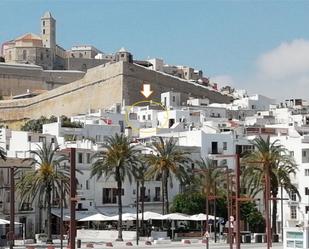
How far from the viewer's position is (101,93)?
510ft

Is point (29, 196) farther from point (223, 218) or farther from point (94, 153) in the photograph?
point (223, 218)

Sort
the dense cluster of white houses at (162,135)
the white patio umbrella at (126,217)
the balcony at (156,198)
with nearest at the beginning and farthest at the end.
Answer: the white patio umbrella at (126,217), the dense cluster of white houses at (162,135), the balcony at (156,198)

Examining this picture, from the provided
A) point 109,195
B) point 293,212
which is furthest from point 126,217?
point 293,212

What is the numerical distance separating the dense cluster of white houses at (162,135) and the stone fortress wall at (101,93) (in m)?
11.8

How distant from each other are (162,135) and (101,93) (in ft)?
180

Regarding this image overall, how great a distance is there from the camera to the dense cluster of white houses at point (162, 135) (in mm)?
81375

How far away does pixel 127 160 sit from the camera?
69625 mm

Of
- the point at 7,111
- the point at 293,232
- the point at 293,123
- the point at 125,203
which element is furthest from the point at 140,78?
the point at 293,232

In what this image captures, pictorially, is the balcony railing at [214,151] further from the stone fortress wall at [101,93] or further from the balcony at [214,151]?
the stone fortress wall at [101,93]

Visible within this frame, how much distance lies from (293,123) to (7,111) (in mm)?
59795

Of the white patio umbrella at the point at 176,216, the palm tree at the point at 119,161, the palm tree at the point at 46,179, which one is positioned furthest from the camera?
the white patio umbrella at the point at 176,216

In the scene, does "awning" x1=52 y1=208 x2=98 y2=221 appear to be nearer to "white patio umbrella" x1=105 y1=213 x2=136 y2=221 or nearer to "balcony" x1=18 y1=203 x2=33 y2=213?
"balcony" x1=18 y1=203 x2=33 y2=213

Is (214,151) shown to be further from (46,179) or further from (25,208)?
(46,179)

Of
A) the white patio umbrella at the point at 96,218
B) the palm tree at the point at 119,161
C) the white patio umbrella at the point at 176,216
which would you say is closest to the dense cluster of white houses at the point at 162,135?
the white patio umbrella at the point at 96,218
